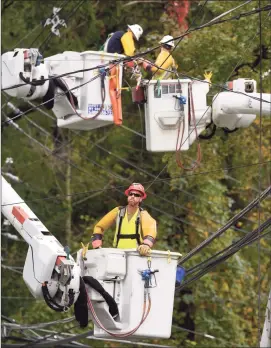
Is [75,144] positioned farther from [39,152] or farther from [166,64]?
[166,64]

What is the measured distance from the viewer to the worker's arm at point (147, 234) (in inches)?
1382

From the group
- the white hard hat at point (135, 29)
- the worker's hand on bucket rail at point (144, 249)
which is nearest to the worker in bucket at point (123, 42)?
the white hard hat at point (135, 29)

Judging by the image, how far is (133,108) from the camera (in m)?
50.3

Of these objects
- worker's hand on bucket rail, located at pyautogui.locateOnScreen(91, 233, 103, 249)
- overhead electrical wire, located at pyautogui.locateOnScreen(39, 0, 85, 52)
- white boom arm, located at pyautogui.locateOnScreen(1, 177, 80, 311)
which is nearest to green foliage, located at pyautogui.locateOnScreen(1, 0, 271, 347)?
overhead electrical wire, located at pyautogui.locateOnScreen(39, 0, 85, 52)

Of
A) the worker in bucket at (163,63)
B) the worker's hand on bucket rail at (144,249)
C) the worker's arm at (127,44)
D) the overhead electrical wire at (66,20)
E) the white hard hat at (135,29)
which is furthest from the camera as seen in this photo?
the overhead electrical wire at (66,20)

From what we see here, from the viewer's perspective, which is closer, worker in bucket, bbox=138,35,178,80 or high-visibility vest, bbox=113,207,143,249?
high-visibility vest, bbox=113,207,143,249

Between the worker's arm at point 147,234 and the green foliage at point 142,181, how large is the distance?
10493 millimetres

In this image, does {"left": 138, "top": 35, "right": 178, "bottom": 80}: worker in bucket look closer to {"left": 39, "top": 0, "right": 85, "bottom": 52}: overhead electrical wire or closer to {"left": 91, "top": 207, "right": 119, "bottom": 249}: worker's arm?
{"left": 91, "top": 207, "right": 119, "bottom": 249}: worker's arm

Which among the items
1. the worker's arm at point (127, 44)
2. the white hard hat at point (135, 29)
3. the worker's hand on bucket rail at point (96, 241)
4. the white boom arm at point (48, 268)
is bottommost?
the white boom arm at point (48, 268)

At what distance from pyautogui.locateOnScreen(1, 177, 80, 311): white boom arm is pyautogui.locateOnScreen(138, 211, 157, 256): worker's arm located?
35.6 inches

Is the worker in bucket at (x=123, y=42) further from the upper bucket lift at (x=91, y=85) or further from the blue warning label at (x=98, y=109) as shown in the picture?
the blue warning label at (x=98, y=109)

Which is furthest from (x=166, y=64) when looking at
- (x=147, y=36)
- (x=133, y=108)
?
(x=133, y=108)

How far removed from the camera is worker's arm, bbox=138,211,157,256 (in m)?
35.1

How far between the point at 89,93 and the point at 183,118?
136cm
